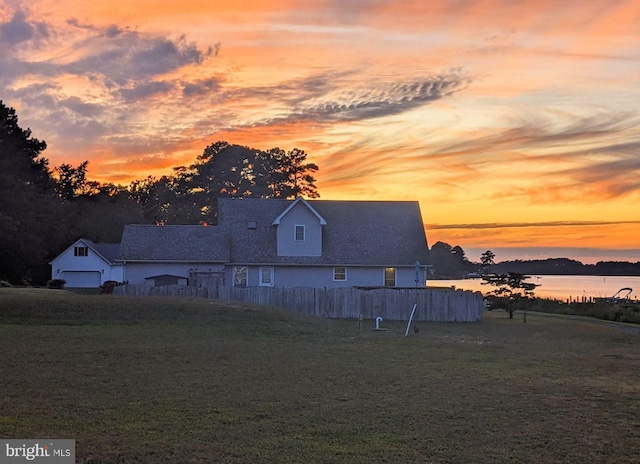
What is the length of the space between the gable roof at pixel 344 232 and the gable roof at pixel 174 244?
930mm

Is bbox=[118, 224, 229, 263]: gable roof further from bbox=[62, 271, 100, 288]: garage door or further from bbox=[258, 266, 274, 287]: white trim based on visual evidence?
bbox=[62, 271, 100, 288]: garage door

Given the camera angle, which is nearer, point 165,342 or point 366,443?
point 366,443

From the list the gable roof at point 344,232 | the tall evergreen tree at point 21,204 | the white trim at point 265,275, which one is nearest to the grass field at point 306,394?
the tall evergreen tree at point 21,204

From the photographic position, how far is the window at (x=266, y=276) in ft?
139

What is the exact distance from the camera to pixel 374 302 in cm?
3341

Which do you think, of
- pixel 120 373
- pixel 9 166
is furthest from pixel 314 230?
pixel 120 373

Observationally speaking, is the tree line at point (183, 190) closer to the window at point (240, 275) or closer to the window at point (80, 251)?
the window at point (80, 251)

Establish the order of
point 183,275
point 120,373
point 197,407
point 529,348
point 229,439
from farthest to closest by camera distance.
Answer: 1. point 183,275
2. point 529,348
3. point 120,373
4. point 197,407
5. point 229,439

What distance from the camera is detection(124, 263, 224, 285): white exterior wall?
41500mm

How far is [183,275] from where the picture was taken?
137ft

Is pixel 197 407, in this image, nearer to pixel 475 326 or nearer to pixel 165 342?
pixel 165 342

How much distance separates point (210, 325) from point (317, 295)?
9219 mm

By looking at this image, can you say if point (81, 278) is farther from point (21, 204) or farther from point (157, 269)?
point (21, 204)

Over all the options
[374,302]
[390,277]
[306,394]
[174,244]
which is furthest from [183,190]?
[306,394]
